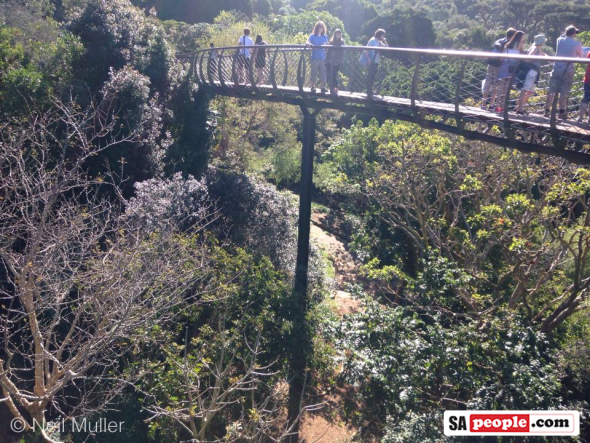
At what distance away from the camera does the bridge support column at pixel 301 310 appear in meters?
8.92

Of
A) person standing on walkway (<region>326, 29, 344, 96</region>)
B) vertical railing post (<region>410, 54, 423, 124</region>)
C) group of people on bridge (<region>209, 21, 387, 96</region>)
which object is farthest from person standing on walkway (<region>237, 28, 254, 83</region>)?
vertical railing post (<region>410, 54, 423, 124</region>)

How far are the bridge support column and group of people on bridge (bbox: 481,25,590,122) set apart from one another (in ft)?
14.3

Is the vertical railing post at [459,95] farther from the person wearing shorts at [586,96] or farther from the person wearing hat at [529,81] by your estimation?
the person wearing shorts at [586,96]

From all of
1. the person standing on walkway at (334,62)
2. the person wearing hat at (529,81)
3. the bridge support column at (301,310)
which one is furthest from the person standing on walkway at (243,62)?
the person wearing hat at (529,81)

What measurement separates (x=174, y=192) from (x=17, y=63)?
5.98 meters

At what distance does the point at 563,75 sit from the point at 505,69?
161 centimetres

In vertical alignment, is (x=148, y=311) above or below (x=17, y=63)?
below

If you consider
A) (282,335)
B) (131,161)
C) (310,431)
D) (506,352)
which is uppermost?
(131,161)

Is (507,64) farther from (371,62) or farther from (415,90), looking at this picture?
(371,62)

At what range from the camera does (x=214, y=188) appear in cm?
1280

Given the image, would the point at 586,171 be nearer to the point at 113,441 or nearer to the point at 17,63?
the point at 113,441

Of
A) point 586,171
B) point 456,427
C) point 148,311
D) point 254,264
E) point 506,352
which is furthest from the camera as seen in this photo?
point 254,264

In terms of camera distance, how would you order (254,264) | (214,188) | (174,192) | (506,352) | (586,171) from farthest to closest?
(214,188) → (174,192) → (254,264) → (586,171) → (506,352)

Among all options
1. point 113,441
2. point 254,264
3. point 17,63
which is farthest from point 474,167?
point 17,63
